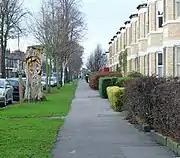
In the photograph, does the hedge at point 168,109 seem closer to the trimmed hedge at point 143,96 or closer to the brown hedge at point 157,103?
the brown hedge at point 157,103

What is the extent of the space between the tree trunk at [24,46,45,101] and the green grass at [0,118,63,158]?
11.9m

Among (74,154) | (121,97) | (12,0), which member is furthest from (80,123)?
(12,0)

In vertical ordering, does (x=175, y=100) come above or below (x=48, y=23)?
below

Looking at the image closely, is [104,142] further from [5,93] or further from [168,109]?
[5,93]

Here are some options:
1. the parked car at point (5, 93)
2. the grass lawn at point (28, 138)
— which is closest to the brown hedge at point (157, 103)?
the grass lawn at point (28, 138)

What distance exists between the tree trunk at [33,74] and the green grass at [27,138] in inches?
469

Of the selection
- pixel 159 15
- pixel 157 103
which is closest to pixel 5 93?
pixel 159 15

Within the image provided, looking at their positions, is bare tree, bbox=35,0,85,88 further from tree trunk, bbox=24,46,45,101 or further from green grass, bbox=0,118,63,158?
green grass, bbox=0,118,63,158

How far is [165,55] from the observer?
76.7ft

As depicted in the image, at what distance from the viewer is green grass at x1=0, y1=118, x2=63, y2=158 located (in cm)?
945

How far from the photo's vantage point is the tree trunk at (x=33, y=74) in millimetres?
27938

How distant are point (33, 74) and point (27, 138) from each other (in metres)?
16.5

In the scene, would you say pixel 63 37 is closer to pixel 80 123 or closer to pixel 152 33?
pixel 152 33

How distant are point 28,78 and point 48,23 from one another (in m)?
20.2
